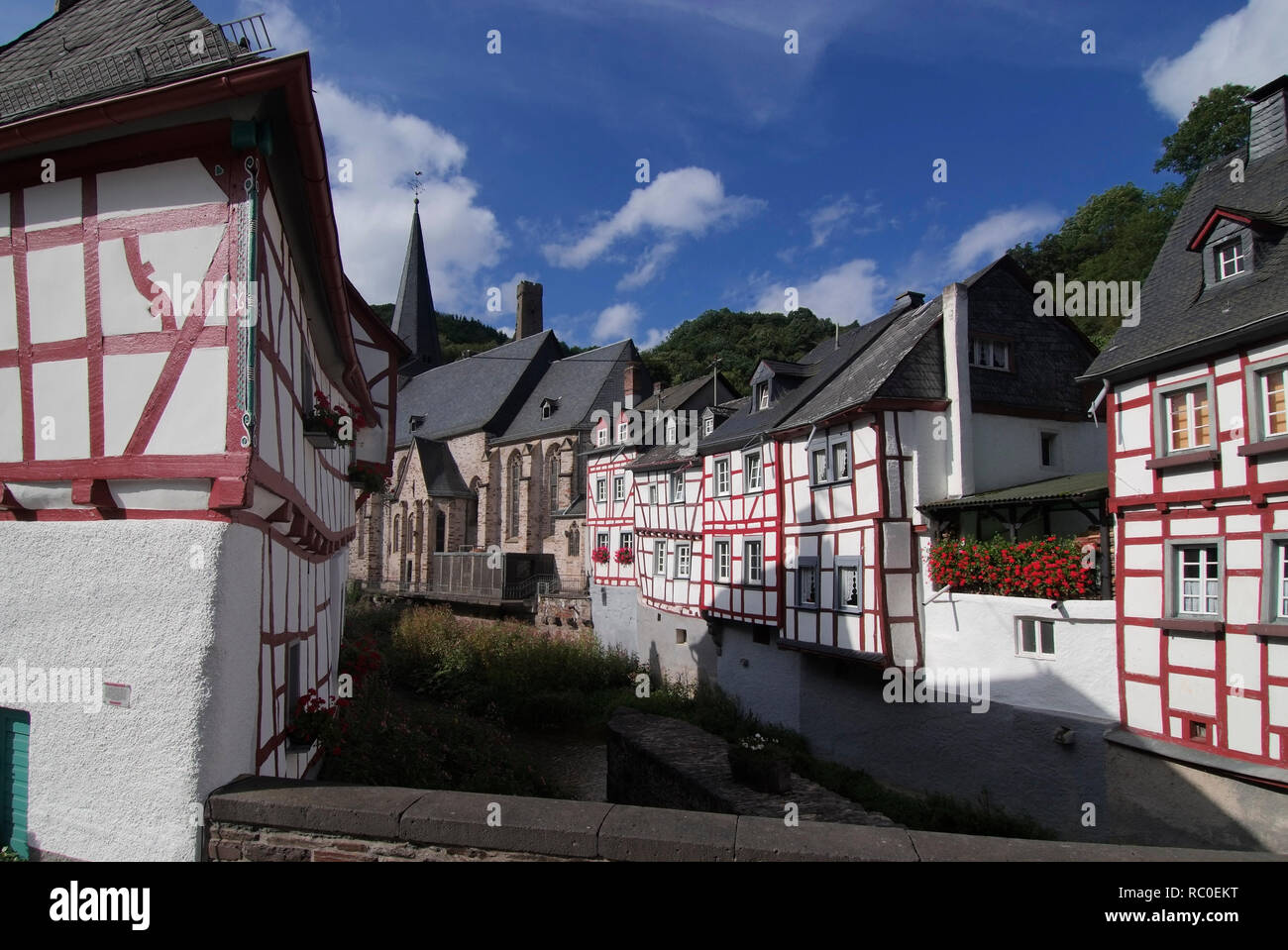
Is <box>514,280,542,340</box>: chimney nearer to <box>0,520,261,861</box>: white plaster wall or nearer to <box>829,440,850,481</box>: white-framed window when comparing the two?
<box>829,440,850,481</box>: white-framed window

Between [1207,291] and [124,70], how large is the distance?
12228 mm

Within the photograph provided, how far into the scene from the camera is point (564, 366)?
46.4 m

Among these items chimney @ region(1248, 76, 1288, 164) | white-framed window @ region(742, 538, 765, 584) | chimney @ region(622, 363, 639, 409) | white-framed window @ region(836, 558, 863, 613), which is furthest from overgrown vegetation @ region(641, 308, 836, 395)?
chimney @ region(1248, 76, 1288, 164)

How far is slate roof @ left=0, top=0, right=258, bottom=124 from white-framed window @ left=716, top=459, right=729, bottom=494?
690 inches

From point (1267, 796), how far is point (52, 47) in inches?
542

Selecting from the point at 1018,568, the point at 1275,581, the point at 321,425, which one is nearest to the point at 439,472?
the point at 1018,568

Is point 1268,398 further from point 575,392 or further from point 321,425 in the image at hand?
point 575,392

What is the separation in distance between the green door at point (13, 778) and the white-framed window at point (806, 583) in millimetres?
14179

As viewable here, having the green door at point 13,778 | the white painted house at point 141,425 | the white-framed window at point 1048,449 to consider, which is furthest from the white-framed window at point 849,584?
the green door at point 13,778

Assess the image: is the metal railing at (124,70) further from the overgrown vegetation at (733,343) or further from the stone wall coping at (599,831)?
the overgrown vegetation at (733,343)

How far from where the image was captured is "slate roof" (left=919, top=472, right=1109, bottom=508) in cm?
1211

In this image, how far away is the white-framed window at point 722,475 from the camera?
22.3 metres

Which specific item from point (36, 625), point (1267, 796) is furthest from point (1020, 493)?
point (36, 625)
